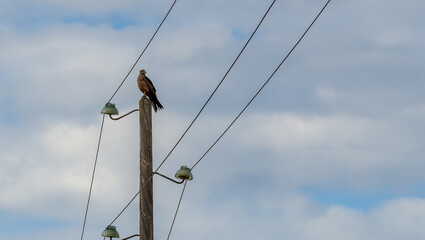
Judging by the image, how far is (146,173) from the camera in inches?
584

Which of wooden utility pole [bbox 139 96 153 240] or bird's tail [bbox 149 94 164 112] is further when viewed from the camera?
bird's tail [bbox 149 94 164 112]

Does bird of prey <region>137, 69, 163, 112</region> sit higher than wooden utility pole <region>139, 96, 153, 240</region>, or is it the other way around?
bird of prey <region>137, 69, 163, 112</region>

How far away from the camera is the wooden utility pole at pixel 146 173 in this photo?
14578 millimetres

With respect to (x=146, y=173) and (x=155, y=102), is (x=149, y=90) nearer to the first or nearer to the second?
(x=155, y=102)

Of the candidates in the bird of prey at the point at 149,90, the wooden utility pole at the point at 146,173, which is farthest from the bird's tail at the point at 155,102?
the wooden utility pole at the point at 146,173

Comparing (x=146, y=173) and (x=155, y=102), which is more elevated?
(x=155, y=102)

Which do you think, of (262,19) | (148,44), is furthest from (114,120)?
(262,19)

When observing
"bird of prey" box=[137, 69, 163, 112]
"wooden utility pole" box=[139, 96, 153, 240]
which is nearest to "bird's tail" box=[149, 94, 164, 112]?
"bird of prey" box=[137, 69, 163, 112]

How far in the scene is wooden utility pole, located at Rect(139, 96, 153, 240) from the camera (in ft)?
47.8

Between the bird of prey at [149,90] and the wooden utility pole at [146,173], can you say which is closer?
the wooden utility pole at [146,173]

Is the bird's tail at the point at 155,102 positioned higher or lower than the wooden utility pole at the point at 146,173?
higher

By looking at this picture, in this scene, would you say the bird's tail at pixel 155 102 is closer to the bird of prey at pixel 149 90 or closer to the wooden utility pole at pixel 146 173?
the bird of prey at pixel 149 90

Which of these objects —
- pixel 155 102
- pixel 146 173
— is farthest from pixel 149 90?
pixel 146 173

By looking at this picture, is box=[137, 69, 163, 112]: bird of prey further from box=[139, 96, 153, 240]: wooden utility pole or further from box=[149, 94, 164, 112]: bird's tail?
box=[139, 96, 153, 240]: wooden utility pole
